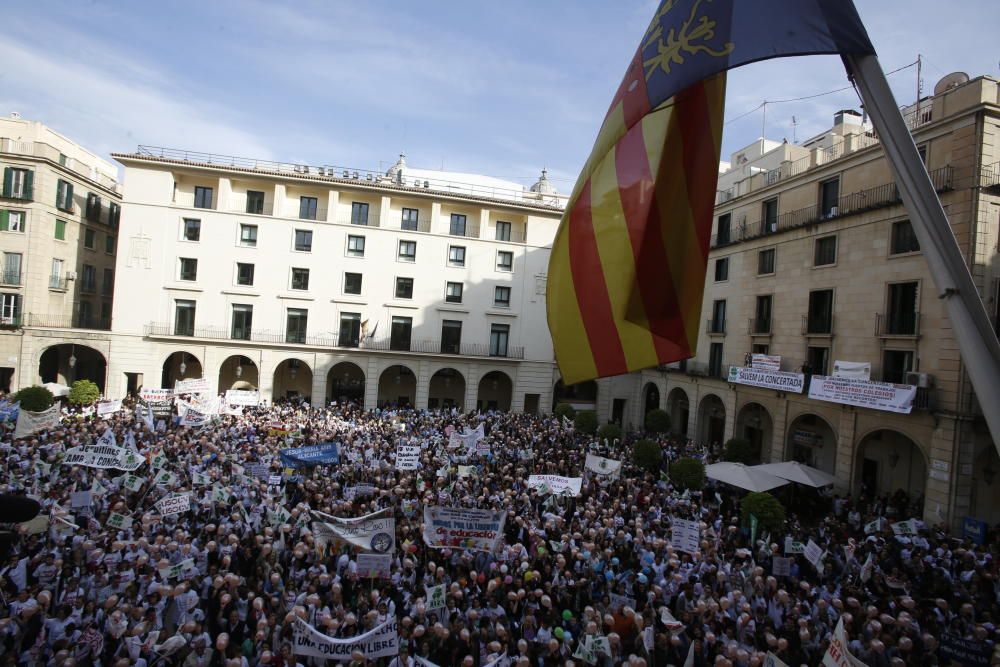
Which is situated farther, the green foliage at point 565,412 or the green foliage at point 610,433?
the green foliage at point 565,412

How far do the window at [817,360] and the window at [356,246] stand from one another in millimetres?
25532

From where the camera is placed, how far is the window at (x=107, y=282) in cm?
3744

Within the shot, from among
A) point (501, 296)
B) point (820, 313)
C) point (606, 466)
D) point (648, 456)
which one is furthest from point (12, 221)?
point (820, 313)

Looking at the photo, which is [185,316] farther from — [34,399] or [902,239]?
[902,239]

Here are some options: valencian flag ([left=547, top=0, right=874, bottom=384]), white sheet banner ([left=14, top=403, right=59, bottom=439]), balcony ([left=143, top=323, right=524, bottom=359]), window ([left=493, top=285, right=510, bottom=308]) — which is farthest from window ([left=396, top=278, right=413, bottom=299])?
valencian flag ([left=547, top=0, right=874, bottom=384])

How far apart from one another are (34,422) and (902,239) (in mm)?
31052

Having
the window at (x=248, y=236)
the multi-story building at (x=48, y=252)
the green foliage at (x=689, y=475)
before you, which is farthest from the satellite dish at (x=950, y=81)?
the multi-story building at (x=48, y=252)

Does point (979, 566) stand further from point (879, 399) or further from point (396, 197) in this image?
point (396, 197)

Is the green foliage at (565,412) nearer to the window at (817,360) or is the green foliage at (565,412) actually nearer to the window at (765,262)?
the window at (765,262)

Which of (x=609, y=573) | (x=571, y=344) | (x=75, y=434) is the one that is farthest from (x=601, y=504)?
(x=75, y=434)

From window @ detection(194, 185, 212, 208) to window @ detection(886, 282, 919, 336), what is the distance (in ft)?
117

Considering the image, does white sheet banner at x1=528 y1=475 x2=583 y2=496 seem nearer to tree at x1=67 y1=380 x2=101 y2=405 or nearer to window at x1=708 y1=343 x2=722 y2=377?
window at x1=708 y1=343 x2=722 y2=377

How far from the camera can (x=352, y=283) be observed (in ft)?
116

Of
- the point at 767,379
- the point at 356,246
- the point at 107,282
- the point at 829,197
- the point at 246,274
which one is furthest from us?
A: the point at 107,282
